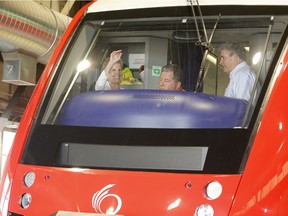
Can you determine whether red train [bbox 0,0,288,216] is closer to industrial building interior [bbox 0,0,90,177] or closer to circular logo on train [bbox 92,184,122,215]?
circular logo on train [bbox 92,184,122,215]

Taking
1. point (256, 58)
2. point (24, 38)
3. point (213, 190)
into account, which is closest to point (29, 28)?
point (24, 38)

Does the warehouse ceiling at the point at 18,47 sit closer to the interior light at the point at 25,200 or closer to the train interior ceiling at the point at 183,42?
the train interior ceiling at the point at 183,42

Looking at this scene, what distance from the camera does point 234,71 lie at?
11.8ft

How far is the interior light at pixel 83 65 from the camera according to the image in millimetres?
3888

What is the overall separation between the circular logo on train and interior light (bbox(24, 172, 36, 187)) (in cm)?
38

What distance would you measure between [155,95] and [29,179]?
0.78 meters

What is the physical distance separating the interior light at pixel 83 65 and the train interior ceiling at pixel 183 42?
3 centimetres

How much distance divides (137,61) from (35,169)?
1.01 meters

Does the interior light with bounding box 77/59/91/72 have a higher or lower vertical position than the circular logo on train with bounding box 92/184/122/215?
higher

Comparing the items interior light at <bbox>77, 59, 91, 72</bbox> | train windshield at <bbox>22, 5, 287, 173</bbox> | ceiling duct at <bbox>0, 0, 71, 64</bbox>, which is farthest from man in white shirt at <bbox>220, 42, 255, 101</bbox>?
ceiling duct at <bbox>0, 0, 71, 64</bbox>

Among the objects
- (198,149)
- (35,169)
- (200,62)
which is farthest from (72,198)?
(200,62)

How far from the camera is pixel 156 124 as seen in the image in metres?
3.33

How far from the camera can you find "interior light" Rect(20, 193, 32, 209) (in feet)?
10.6

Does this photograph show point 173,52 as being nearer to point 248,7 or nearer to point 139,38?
point 139,38
